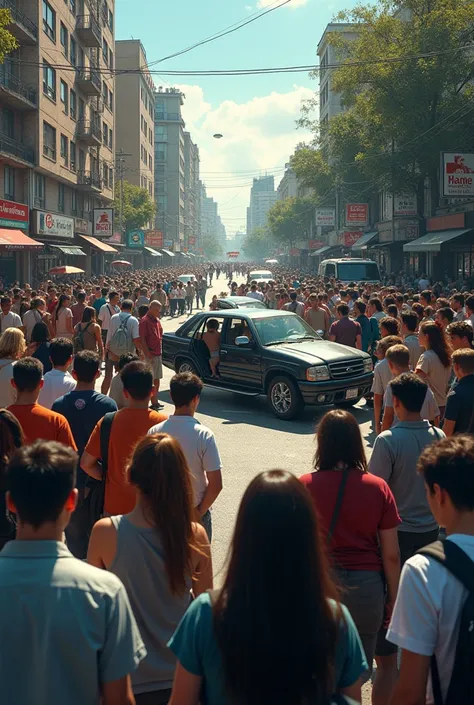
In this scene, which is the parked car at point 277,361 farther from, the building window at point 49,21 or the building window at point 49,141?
the building window at point 49,21

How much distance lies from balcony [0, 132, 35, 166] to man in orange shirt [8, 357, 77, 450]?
28.0m

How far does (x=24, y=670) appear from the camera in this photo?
7.25 ft

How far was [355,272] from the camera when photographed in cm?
3450

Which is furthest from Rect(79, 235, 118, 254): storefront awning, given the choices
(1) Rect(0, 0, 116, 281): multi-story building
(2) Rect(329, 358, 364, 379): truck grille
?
(2) Rect(329, 358, 364, 379): truck grille

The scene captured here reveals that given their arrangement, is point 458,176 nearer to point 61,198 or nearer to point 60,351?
point 61,198

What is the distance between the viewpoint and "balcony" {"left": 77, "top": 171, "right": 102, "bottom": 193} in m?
46.7

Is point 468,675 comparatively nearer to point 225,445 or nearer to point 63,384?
point 63,384

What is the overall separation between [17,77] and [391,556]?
3602cm

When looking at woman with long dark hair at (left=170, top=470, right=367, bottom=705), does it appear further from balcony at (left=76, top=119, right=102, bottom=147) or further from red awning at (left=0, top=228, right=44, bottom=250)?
balcony at (left=76, top=119, right=102, bottom=147)

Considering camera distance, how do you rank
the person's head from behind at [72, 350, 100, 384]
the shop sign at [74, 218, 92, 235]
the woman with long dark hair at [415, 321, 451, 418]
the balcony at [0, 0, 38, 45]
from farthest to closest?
the shop sign at [74, 218, 92, 235] → the balcony at [0, 0, 38, 45] → the woman with long dark hair at [415, 321, 451, 418] → the person's head from behind at [72, 350, 100, 384]

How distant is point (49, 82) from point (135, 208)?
1346 inches

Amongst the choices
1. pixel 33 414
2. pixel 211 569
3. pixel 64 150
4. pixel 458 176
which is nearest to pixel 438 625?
pixel 211 569

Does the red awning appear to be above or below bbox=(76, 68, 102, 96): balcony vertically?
below

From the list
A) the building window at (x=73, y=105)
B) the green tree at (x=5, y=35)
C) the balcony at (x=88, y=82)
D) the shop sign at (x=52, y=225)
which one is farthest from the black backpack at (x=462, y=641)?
the balcony at (x=88, y=82)
